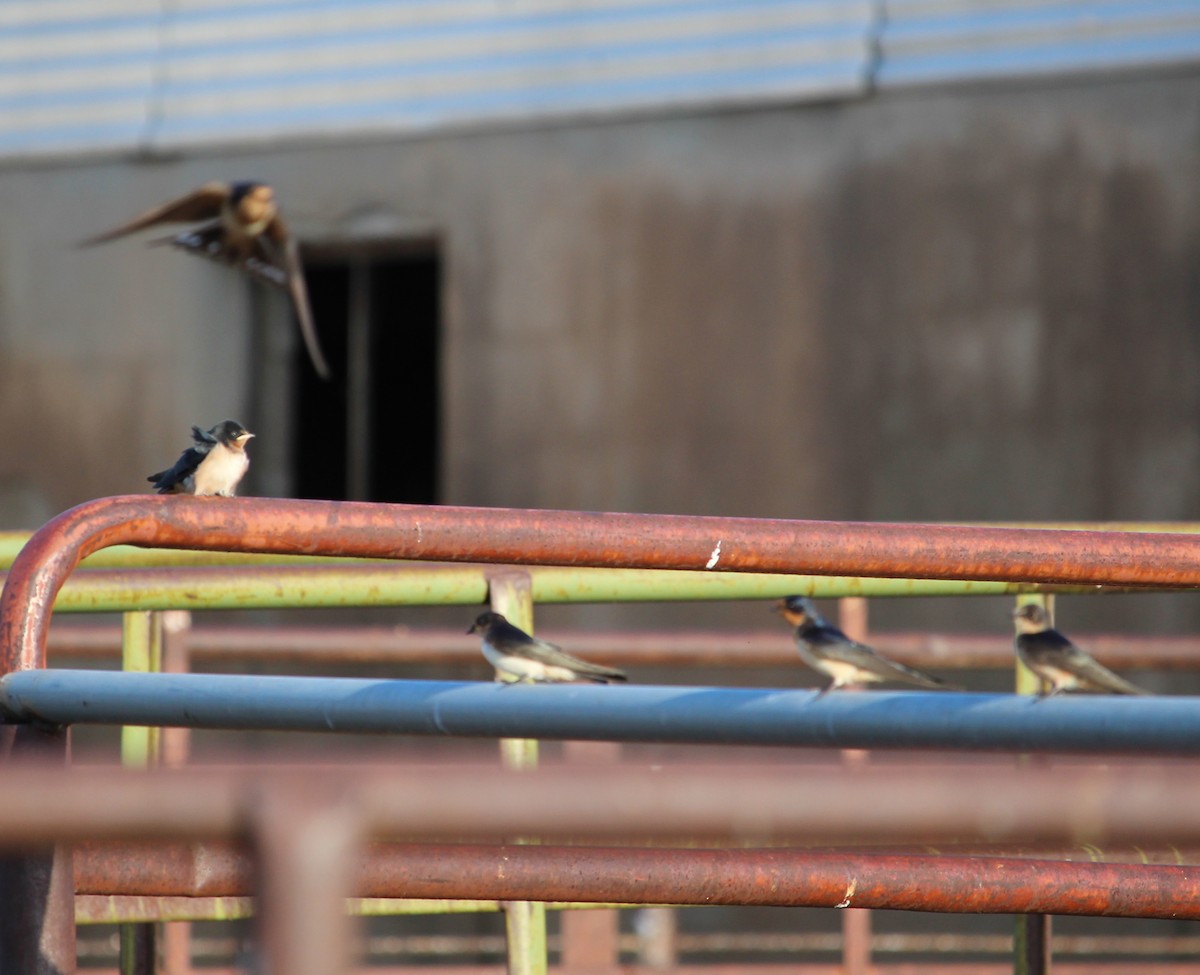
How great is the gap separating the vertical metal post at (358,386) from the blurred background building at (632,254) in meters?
0.02

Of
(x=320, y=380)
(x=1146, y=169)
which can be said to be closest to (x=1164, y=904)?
(x=1146, y=169)

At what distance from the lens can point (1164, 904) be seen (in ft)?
5.42

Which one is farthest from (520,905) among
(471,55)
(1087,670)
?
(471,55)

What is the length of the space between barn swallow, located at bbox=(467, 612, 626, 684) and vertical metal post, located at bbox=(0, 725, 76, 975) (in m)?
1.47

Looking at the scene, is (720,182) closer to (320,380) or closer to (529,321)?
(529,321)

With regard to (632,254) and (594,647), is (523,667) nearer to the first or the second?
(594,647)

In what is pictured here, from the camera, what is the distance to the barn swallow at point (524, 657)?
310 centimetres

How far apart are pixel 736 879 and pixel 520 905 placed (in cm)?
107

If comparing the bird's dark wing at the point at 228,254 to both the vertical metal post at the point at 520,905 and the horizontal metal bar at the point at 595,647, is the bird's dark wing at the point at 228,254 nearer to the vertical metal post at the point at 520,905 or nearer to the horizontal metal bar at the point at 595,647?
the horizontal metal bar at the point at 595,647

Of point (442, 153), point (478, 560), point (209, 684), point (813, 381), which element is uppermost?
point (442, 153)

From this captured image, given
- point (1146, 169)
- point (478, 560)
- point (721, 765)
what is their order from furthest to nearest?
point (1146, 169)
point (478, 560)
point (721, 765)

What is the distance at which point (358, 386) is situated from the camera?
978cm

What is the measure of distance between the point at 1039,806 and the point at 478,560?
2.79ft

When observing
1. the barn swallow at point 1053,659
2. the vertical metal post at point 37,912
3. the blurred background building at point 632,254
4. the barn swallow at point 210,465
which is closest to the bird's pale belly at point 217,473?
the barn swallow at point 210,465
